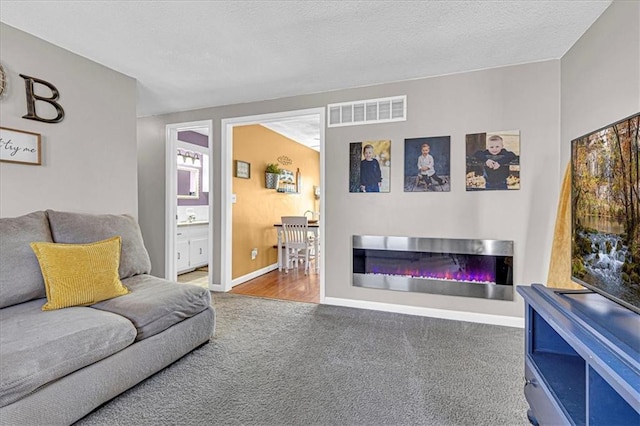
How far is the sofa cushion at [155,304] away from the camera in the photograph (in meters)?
1.92

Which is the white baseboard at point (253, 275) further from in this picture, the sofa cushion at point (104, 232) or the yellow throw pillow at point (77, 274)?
the yellow throw pillow at point (77, 274)

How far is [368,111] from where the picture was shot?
326 cm

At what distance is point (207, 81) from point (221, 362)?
2.64 metres

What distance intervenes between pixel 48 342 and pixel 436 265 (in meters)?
2.91

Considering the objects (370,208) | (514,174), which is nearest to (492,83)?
(514,174)

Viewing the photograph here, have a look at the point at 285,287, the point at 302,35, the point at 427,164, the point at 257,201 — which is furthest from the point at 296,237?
the point at 302,35

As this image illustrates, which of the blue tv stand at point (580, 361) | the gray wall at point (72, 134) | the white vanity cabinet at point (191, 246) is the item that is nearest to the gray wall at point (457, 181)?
the blue tv stand at point (580, 361)

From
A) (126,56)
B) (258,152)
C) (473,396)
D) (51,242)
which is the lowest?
(473,396)

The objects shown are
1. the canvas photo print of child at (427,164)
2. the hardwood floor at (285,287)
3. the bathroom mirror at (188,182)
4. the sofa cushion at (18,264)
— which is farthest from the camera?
the bathroom mirror at (188,182)

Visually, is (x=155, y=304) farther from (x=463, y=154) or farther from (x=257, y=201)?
(x=257, y=201)

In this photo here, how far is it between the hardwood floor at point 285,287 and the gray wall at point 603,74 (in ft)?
9.60

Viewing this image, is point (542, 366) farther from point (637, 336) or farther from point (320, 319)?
point (320, 319)

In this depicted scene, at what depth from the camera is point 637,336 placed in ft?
3.27

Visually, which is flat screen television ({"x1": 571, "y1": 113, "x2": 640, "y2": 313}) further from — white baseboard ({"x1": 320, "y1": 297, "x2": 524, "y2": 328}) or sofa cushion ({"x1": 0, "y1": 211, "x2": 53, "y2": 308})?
sofa cushion ({"x1": 0, "y1": 211, "x2": 53, "y2": 308})
